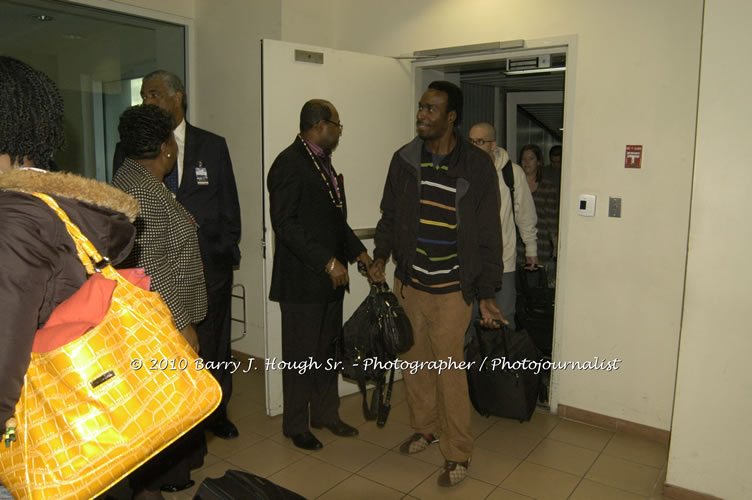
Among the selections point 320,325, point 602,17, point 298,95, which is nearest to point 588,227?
point 602,17

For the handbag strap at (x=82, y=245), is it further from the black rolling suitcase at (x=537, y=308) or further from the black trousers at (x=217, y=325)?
the black rolling suitcase at (x=537, y=308)

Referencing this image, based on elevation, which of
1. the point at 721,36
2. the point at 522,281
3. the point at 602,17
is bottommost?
the point at 522,281

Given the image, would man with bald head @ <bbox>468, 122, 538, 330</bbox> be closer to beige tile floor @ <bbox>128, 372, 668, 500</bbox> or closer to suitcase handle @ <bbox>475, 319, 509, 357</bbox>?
suitcase handle @ <bbox>475, 319, 509, 357</bbox>

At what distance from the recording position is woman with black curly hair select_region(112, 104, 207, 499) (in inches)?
78.2

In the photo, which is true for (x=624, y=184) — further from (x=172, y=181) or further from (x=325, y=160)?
(x=172, y=181)

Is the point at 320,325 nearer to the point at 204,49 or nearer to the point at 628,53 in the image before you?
the point at 628,53

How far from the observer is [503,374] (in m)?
3.17

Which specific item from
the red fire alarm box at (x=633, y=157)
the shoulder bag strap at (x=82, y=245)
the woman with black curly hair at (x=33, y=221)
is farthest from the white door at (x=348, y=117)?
the shoulder bag strap at (x=82, y=245)

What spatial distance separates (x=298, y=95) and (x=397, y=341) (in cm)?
158

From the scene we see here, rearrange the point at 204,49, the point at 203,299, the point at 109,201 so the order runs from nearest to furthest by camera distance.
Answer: the point at 109,201 → the point at 203,299 → the point at 204,49

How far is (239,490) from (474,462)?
158 centimetres

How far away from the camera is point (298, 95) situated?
10.9 feet

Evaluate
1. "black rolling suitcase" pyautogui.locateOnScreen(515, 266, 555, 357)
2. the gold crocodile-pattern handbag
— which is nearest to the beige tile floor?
"black rolling suitcase" pyautogui.locateOnScreen(515, 266, 555, 357)

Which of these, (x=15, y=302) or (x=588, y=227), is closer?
(x=15, y=302)
